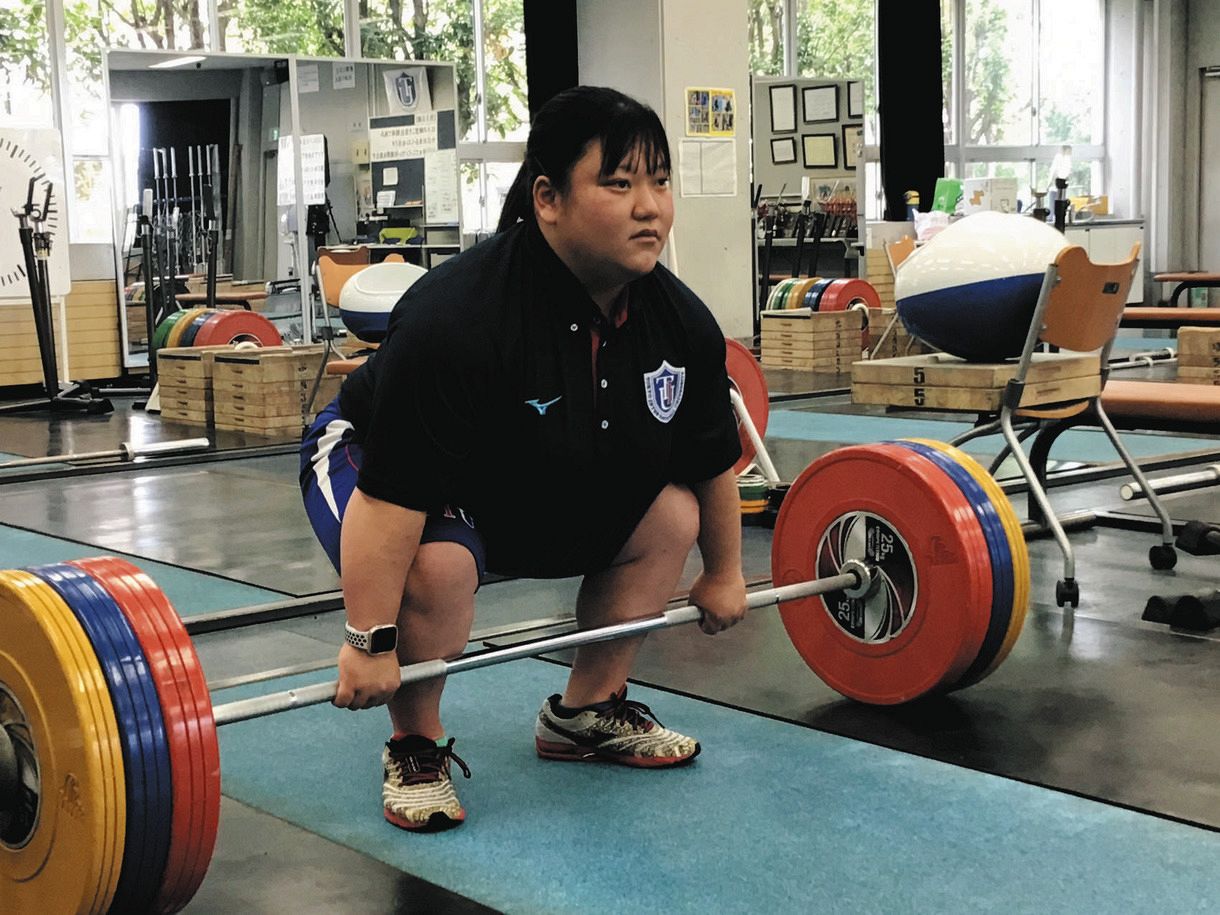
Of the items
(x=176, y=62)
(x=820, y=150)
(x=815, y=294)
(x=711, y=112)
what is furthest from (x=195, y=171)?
(x=820, y=150)

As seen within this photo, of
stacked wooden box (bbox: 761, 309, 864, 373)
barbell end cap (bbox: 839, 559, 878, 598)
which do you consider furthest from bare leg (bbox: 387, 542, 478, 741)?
stacked wooden box (bbox: 761, 309, 864, 373)

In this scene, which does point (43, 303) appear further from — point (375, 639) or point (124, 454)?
point (375, 639)

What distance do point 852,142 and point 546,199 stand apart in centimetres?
1077

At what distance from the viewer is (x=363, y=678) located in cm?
166

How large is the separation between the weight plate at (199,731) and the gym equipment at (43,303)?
6405 millimetres

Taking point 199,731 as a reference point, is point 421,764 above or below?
below

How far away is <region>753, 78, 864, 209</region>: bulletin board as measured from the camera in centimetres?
1192

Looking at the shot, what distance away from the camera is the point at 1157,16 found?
14.4m

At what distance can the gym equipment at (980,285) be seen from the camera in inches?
122

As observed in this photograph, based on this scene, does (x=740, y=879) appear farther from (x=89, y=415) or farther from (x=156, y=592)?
(x=89, y=415)

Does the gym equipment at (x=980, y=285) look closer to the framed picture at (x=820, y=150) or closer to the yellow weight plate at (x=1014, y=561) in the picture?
the yellow weight plate at (x=1014, y=561)

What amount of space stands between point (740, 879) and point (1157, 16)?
48.0ft

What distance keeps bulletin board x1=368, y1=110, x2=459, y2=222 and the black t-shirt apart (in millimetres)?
8081

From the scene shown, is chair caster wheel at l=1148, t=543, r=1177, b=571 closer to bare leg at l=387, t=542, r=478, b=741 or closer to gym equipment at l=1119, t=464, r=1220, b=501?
gym equipment at l=1119, t=464, r=1220, b=501
